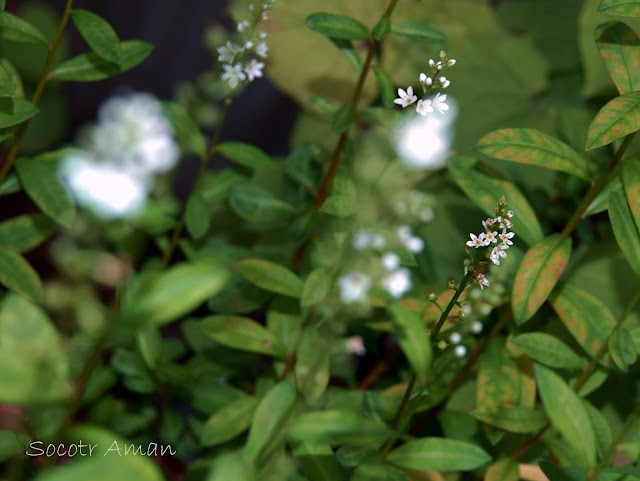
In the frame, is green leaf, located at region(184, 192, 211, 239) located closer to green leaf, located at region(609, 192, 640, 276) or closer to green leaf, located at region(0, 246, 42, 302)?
green leaf, located at region(0, 246, 42, 302)

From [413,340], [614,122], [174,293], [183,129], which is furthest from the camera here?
[183,129]

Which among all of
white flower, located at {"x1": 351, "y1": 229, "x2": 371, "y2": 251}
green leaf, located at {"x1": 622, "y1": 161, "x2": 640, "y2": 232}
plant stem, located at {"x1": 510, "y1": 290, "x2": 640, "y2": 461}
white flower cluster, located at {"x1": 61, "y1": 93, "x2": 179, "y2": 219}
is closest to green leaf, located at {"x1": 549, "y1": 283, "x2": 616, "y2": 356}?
plant stem, located at {"x1": 510, "y1": 290, "x2": 640, "y2": 461}

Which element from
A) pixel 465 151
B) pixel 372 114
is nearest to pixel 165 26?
pixel 465 151

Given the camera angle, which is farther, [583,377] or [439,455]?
[583,377]

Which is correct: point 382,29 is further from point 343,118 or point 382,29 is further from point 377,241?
point 377,241

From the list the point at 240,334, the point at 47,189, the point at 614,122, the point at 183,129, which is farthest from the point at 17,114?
the point at 614,122

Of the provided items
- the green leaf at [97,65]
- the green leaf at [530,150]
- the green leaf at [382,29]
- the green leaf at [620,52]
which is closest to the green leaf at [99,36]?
the green leaf at [97,65]
